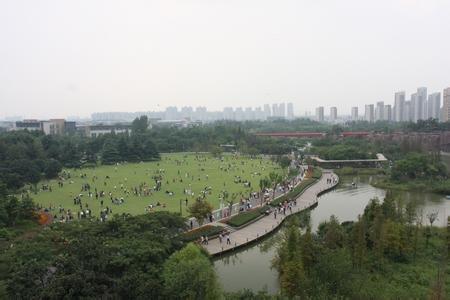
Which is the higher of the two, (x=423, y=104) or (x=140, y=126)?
(x=423, y=104)

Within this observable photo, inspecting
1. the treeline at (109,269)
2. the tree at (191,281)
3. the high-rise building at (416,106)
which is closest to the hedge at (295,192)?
the treeline at (109,269)

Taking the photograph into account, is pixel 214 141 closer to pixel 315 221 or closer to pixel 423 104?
pixel 315 221

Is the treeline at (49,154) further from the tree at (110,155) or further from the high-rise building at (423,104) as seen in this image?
the high-rise building at (423,104)

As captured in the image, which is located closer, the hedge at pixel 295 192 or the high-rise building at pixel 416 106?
A: the hedge at pixel 295 192

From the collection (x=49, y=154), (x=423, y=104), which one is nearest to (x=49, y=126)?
(x=49, y=154)

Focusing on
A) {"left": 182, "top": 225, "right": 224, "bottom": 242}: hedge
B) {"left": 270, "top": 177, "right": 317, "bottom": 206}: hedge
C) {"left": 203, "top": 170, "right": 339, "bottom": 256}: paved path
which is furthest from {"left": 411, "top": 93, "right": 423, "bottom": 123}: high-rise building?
{"left": 182, "top": 225, "right": 224, "bottom": 242}: hedge

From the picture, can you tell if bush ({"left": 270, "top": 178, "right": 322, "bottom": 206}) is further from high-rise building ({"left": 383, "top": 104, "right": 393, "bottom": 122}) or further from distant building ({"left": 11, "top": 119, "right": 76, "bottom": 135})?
high-rise building ({"left": 383, "top": 104, "right": 393, "bottom": 122})
